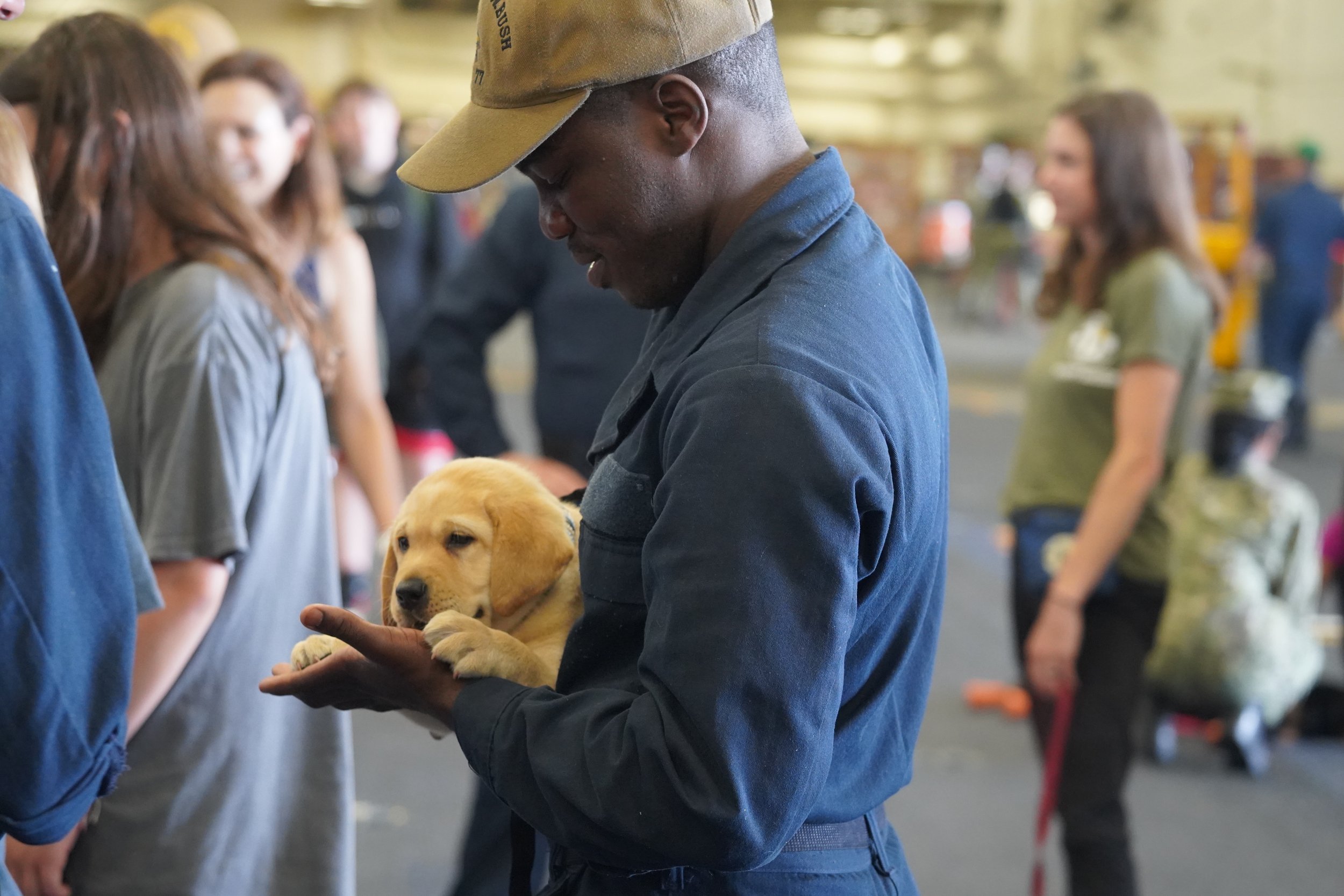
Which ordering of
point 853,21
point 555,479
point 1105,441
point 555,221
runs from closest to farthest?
point 555,221, point 555,479, point 1105,441, point 853,21

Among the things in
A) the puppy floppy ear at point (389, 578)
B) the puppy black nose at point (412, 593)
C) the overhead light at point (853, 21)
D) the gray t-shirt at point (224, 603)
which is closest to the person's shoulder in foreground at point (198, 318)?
the gray t-shirt at point (224, 603)

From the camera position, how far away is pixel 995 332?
20438mm

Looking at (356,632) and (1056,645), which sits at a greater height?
(356,632)

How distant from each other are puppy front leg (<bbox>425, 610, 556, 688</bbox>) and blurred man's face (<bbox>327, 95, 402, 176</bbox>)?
486 centimetres

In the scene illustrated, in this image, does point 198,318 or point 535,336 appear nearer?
point 198,318

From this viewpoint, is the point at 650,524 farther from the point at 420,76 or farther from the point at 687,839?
the point at 420,76

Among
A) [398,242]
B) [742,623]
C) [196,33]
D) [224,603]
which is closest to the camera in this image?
[742,623]

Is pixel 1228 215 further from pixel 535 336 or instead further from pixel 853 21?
pixel 535 336

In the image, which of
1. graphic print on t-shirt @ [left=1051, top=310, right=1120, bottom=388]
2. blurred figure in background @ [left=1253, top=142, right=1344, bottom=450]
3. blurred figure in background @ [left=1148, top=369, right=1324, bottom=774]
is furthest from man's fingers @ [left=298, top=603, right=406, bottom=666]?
blurred figure in background @ [left=1253, top=142, right=1344, bottom=450]

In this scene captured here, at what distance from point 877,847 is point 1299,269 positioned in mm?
11566

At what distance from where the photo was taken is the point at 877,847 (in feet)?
4.51

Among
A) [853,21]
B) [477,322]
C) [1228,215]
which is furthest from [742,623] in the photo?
[853,21]

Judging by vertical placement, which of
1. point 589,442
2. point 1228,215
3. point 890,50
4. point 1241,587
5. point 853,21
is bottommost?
point 890,50

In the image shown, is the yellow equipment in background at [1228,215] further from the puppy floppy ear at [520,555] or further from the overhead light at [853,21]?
the puppy floppy ear at [520,555]
